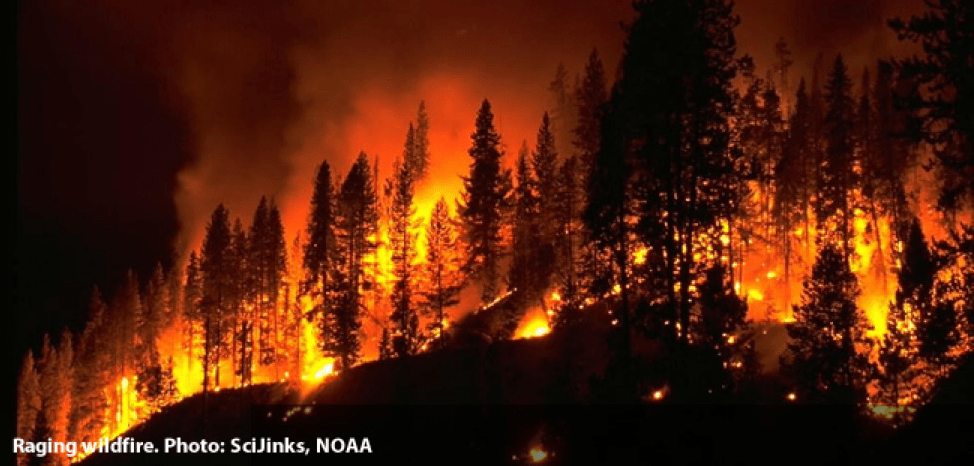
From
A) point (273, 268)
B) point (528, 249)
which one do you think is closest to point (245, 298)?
point (273, 268)

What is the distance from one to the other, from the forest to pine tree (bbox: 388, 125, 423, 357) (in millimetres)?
449

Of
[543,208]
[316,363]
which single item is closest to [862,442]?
[543,208]

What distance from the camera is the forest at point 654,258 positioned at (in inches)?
842

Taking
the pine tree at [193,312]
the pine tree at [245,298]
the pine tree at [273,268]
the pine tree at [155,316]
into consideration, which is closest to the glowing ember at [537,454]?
the pine tree at [245,298]

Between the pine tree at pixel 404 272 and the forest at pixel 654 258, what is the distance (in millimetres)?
449

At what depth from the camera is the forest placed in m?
21.4

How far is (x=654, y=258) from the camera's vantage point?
23969 millimetres

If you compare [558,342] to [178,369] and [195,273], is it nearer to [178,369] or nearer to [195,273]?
[195,273]

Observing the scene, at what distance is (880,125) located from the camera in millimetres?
56156

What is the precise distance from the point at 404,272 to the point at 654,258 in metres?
31.4

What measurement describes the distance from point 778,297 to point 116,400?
8557 cm

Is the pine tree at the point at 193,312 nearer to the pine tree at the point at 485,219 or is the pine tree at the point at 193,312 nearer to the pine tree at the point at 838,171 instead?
the pine tree at the point at 485,219

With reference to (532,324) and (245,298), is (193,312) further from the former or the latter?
(532,324)

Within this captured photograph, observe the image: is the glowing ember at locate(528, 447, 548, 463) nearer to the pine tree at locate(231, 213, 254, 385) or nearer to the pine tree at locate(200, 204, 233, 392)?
the pine tree at locate(200, 204, 233, 392)
